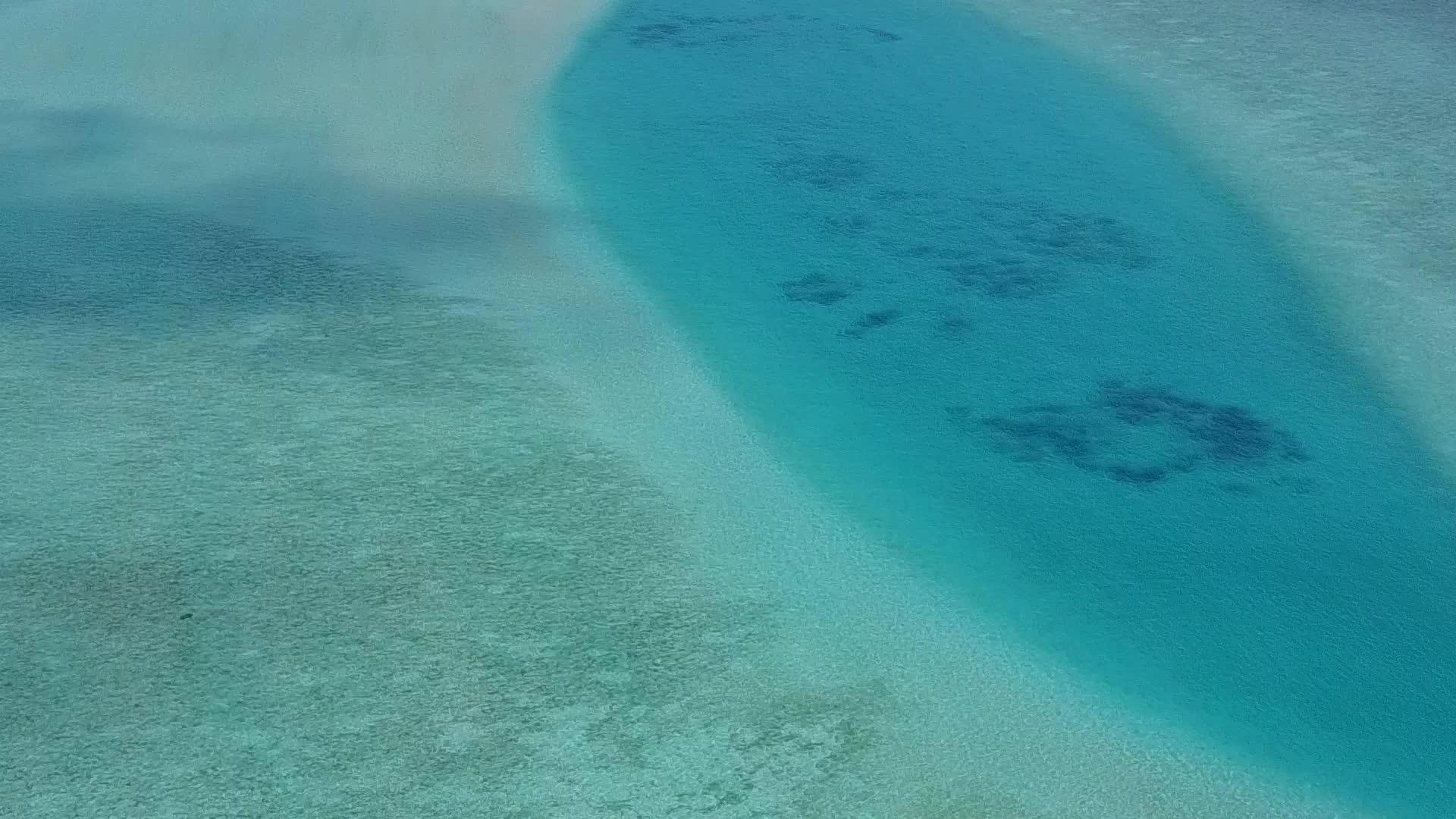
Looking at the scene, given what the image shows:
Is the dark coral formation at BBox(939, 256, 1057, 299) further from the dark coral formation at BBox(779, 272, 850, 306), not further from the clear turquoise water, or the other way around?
the dark coral formation at BBox(779, 272, 850, 306)

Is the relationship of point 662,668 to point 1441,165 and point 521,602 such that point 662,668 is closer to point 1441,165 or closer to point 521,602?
point 521,602

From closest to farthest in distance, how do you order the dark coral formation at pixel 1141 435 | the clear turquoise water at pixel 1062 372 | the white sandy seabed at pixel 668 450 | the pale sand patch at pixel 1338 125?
the white sandy seabed at pixel 668 450, the clear turquoise water at pixel 1062 372, the dark coral formation at pixel 1141 435, the pale sand patch at pixel 1338 125

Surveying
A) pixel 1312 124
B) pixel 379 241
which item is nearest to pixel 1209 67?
pixel 1312 124

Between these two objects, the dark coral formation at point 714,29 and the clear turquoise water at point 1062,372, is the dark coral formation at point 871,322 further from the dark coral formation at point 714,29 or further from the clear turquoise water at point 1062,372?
the dark coral formation at point 714,29

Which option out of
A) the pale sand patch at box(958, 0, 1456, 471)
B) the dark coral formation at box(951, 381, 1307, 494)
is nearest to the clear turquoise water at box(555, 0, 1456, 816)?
the dark coral formation at box(951, 381, 1307, 494)

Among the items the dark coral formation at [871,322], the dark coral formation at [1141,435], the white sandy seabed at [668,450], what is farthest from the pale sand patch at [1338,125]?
the dark coral formation at [871,322]

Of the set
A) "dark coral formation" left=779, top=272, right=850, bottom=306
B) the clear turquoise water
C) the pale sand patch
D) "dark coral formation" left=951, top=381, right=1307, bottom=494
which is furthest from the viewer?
"dark coral formation" left=779, top=272, right=850, bottom=306
